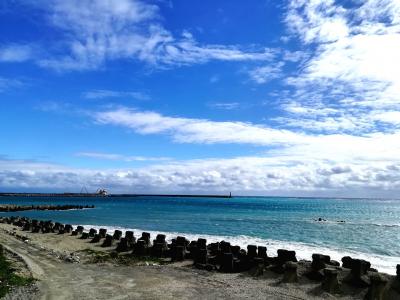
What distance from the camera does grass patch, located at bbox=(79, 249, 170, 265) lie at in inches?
829

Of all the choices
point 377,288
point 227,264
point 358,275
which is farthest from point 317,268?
point 227,264

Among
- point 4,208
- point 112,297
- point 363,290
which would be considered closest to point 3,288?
point 112,297

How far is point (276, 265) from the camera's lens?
1816 centimetres

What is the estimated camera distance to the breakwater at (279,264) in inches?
594

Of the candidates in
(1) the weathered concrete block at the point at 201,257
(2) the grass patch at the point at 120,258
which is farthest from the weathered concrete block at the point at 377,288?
(2) the grass patch at the point at 120,258

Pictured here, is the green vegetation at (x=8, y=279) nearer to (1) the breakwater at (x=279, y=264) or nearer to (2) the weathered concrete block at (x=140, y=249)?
(2) the weathered concrete block at (x=140, y=249)

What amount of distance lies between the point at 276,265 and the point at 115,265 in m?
7.36

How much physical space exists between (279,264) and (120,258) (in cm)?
825

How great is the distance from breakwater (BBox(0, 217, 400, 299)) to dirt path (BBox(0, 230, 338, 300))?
2.48 ft

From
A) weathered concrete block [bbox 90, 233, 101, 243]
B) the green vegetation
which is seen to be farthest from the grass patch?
weathered concrete block [bbox 90, 233, 101, 243]

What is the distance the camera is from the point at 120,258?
21953 millimetres

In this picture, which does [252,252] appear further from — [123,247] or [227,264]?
[123,247]

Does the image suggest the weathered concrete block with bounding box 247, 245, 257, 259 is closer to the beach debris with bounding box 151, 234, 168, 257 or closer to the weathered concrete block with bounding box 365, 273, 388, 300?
the beach debris with bounding box 151, 234, 168, 257

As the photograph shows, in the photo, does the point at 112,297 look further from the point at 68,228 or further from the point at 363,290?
the point at 68,228
